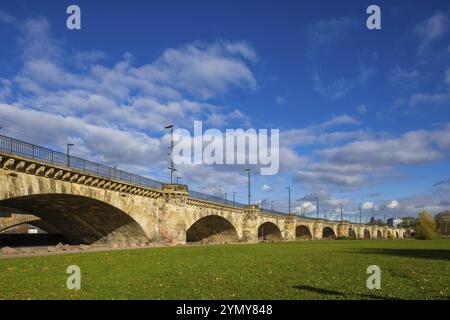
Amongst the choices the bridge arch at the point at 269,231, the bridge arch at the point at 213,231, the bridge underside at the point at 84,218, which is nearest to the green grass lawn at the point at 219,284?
the bridge underside at the point at 84,218

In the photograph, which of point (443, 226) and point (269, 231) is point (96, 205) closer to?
point (269, 231)

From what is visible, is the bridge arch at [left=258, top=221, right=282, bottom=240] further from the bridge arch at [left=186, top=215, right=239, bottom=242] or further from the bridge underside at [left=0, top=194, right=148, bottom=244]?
the bridge underside at [left=0, top=194, right=148, bottom=244]

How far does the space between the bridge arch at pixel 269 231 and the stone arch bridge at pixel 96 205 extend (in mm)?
23090

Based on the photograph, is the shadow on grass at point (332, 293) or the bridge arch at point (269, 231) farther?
the bridge arch at point (269, 231)

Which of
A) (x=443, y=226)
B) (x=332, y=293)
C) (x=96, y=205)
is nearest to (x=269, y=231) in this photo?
(x=96, y=205)

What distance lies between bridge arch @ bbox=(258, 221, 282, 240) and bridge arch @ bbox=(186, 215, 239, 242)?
54.2ft

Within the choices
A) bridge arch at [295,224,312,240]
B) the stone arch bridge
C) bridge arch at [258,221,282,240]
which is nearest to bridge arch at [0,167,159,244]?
the stone arch bridge

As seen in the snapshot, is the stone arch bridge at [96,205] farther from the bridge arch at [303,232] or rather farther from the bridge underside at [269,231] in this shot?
the bridge arch at [303,232]

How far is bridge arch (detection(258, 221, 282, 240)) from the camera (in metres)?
85.5

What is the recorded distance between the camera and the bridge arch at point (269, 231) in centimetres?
8553

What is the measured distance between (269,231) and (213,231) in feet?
92.2

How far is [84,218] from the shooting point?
37.7 m
